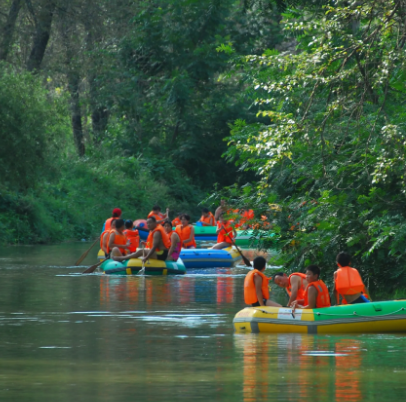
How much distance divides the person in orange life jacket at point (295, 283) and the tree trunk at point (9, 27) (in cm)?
2285

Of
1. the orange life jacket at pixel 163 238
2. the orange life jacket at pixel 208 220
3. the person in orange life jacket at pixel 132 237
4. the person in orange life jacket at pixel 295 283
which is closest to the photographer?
the person in orange life jacket at pixel 295 283

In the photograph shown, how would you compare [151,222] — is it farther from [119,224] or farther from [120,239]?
[120,239]

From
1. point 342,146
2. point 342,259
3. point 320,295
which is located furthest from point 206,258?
point 320,295

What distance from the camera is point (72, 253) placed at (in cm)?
3158

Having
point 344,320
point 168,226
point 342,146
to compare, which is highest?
point 342,146

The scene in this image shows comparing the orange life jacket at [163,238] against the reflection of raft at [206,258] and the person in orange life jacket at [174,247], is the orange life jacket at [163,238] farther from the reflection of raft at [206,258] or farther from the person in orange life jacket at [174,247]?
the reflection of raft at [206,258]

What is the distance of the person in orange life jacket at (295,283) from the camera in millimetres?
15102

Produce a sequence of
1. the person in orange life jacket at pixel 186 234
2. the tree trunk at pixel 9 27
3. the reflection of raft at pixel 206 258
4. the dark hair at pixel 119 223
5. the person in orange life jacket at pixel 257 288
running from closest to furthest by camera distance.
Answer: the person in orange life jacket at pixel 257 288 → the dark hair at pixel 119 223 → the reflection of raft at pixel 206 258 → the person in orange life jacket at pixel 186 234 → the tree trunk at pixel 9 27

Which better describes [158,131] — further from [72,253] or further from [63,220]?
[72,253]

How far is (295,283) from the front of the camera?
49.9 ft

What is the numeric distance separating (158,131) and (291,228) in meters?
30.3

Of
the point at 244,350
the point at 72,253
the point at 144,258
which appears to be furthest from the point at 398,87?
the point at 72,253

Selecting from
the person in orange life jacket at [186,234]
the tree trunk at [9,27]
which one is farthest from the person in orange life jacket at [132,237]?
the tree trunk at [9,27]

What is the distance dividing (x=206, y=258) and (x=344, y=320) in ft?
43.1
